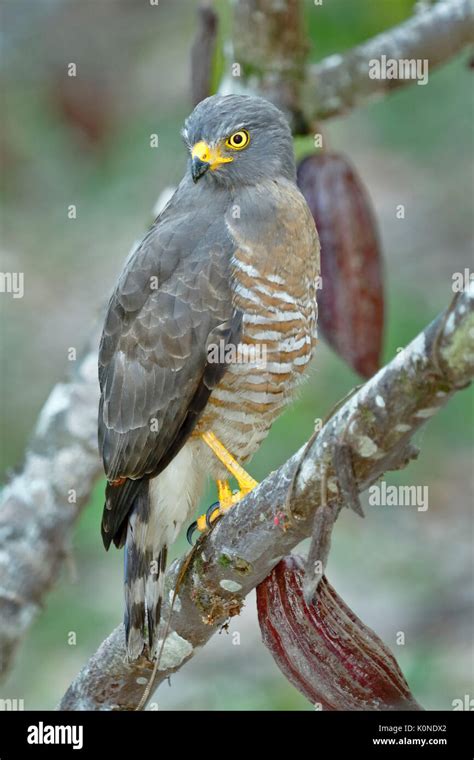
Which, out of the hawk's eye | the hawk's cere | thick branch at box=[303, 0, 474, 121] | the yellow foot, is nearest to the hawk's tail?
the hawk's cere

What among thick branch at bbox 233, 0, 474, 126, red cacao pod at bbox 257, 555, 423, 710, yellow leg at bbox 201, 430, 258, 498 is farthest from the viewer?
thick branch at bbox 233, 0, 474, 126

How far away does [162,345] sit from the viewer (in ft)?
11.8

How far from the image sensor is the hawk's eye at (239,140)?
12.2 feet

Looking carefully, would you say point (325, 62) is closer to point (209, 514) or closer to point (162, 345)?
point (162, 345)

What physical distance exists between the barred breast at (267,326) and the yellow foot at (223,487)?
0.05m

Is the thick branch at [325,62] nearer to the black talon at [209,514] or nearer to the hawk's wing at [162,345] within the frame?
the hawk's wing at [162,345]

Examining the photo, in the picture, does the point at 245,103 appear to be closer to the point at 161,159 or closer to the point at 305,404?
the point at 305,404

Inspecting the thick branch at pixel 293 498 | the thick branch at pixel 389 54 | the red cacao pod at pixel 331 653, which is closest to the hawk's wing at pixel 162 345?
the thick branch at pixel 293 498

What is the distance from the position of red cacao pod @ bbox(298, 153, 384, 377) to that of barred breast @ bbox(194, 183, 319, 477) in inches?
31.4

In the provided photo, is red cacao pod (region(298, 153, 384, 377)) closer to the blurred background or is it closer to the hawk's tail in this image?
the blurred background

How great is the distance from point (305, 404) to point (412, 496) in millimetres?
1412

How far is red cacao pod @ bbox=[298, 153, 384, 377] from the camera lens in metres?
4.55

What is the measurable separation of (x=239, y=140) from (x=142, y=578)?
139 cm

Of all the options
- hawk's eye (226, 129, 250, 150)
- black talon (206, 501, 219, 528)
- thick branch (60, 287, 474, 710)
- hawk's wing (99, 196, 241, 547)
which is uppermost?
hawk's eye (226, 129, 250, 150)
